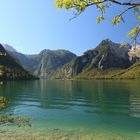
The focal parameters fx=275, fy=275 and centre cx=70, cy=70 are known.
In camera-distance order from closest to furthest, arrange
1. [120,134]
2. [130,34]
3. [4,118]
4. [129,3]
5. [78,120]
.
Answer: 1. [129,3]
2. [130,34]
3. [4,118]
4. [120,134]
5. [78,120]

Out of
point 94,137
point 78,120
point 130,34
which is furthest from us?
point 78,120

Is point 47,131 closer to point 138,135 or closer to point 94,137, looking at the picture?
point 94,137

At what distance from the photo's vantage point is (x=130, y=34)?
14.9 m

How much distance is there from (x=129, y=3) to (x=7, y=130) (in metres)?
26.9

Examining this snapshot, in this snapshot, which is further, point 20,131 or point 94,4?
point 20,131

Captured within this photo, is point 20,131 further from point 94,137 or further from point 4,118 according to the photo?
point 4,118

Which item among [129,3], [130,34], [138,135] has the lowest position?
[138,135]

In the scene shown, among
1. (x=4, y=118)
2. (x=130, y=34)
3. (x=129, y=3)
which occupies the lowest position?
(x=4, y=118)

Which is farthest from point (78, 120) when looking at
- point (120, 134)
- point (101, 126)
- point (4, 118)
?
point (4, 118)

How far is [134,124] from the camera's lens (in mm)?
42125

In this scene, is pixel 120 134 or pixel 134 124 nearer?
pixel 120 134

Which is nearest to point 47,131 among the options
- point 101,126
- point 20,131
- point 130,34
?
point 20,131

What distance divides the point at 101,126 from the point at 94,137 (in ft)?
27.6

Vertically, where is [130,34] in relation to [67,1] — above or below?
below
